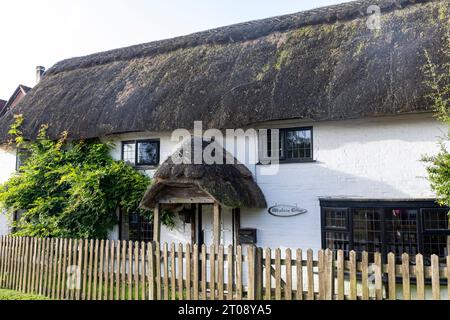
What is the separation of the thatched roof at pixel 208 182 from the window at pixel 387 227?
193cm

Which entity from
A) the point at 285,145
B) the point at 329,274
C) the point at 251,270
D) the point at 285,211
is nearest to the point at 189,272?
the point at 251,270

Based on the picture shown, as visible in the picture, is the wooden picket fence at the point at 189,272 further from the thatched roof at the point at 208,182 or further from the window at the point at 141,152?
the window at the point at 141,152

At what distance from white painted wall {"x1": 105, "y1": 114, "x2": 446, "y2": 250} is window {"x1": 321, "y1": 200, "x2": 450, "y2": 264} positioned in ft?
0.88

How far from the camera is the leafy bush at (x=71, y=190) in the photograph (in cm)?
1168

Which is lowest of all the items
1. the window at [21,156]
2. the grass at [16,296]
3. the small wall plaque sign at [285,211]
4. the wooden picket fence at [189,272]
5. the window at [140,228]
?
the grass at [16,296]

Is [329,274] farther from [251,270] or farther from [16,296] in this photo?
[16,296]

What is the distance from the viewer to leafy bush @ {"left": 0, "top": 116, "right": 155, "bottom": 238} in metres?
11.7

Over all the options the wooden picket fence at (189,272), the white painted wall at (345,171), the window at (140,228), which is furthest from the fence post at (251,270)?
the window at (140,228)

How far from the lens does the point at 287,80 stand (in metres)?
10.7

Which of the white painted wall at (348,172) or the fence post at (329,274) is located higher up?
the white painted wall at (348,172)

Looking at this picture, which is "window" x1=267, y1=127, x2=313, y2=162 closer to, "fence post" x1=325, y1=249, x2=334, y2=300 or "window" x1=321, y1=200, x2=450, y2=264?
"window" x1=321, y1=200, x2=450, y2=264

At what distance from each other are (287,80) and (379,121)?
267 centimetres

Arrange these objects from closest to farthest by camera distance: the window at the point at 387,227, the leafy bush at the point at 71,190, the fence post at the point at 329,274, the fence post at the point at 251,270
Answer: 1. the fence post at the point at 329,274
2. the fence post at the point at 251,270
3. the window at the point at 387,227
4. the leafy bush at the point at 71,190

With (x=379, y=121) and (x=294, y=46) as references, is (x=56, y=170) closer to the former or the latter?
(x=294, y=46)
